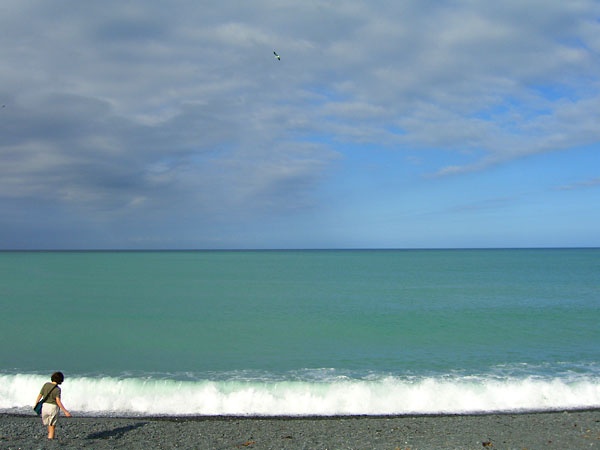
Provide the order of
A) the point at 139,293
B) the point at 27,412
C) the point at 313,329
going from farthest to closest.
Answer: the point at 139,293
the point at 313,329
the point at 27,412

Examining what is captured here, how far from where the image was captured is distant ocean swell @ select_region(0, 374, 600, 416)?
51.7 feet

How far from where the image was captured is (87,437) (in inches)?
492

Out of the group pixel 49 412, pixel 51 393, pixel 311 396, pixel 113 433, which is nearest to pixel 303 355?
pixel 311 396

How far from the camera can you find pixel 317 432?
1317cm

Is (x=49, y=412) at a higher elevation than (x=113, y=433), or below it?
higher

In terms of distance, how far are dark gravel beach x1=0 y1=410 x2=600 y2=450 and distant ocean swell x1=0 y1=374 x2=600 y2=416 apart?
3.04ft

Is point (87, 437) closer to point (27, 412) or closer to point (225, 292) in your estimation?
point (27, 412)

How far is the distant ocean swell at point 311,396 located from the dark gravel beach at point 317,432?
925 mm

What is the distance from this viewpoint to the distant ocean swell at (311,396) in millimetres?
15750

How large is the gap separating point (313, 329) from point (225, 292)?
84.3 feet

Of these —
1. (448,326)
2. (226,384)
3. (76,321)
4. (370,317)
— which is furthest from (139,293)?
(226,384)

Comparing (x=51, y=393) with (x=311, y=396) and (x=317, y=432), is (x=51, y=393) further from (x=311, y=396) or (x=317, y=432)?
(x=311, y=396)

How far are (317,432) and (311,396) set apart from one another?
10.9 feet

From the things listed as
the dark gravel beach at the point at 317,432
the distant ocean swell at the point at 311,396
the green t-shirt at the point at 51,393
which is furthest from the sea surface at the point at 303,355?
the green t-shirt at the point at 51,393
